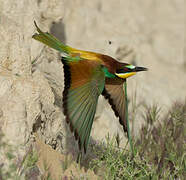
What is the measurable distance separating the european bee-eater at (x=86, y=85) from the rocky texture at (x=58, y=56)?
20 centimetres

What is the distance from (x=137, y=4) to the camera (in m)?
7.41

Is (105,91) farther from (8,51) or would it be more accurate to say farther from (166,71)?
(166,71)

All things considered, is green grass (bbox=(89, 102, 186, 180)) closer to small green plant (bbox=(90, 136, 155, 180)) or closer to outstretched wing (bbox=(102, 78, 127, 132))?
small green plant (bbox=(90, 136, 155, 180))

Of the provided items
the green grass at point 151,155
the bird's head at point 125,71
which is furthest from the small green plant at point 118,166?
the bird's head at point 125,71

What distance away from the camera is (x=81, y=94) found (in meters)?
2.72

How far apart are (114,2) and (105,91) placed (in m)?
3.07

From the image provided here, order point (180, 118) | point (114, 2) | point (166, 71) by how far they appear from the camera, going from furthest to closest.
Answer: point (166, 71)
point (114, 2)
point (180, 118)

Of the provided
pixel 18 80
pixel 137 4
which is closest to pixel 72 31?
pixel 18 80

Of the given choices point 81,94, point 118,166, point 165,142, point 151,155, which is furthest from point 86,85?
point 165,142

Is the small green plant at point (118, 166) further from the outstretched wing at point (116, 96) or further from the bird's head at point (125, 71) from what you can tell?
the bird's head at point (125, 71)

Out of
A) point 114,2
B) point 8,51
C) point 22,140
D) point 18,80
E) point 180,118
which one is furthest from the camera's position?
point 114,2

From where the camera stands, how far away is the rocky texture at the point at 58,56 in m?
2.63

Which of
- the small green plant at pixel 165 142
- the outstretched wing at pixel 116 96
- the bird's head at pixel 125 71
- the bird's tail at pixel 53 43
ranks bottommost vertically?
the small green plant at pixel 165 142

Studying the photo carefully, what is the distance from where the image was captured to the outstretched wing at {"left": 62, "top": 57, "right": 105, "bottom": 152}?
261 cm
